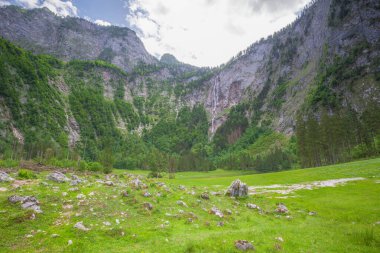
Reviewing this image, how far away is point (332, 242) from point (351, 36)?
207 m

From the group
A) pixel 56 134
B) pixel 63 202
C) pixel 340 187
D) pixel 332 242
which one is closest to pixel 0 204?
pixel 63 202

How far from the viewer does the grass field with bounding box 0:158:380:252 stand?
1327cm

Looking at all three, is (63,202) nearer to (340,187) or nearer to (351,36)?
(340,187)

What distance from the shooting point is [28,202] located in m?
17.6

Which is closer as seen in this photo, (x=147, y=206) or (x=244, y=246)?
(x=244, y=246)

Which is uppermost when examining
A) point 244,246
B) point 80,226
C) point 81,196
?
point 81,196

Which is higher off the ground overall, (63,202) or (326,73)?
(326,73)

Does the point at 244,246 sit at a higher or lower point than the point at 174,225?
lower

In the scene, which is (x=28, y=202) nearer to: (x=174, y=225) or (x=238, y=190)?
(x=174, y=225)

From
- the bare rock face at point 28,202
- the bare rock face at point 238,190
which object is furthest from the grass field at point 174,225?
the bare rock face at point 238,190

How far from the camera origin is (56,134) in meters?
180

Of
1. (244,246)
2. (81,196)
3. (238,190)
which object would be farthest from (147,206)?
(238,190)

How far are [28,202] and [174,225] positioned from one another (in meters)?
12.6

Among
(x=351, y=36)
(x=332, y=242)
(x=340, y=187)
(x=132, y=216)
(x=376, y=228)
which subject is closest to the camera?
(x=332, y=242)
